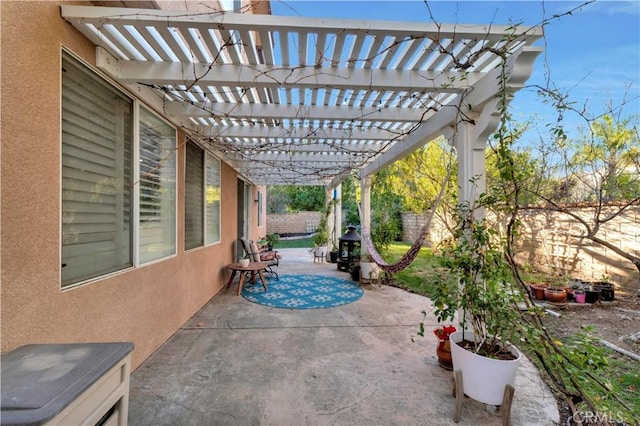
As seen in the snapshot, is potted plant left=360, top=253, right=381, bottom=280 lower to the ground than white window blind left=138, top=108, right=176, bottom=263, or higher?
lower

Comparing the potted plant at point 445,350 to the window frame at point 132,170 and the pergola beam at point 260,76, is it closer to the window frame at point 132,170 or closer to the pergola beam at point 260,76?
the pergola beam at point 260,76

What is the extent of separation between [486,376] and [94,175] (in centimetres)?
308

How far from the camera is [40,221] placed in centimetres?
158

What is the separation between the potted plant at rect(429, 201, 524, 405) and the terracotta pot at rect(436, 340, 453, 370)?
282 millimetres

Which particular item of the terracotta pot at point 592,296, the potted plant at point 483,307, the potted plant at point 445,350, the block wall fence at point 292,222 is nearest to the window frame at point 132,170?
the potted plant at point 483,307

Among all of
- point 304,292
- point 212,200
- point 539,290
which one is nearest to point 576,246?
point 539,290

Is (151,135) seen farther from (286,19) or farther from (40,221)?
(286,19)

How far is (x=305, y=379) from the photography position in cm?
237

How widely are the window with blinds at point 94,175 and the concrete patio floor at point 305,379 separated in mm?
1066

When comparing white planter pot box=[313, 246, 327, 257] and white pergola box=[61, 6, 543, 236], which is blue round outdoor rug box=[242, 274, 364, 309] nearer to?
white planter pot box=[313, 246, 327, 257]

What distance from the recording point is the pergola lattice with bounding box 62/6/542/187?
1.82m

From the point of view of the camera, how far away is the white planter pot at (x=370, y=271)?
5719 millimetres

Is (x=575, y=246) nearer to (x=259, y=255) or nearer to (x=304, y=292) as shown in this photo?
(x=304, y=292)

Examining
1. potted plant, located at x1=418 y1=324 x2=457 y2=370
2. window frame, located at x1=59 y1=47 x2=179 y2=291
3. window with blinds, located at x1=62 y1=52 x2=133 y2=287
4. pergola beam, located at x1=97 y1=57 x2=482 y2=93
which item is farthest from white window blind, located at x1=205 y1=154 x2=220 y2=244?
potted plant, located at x1=418 y1=324 x2=457 y2=370
